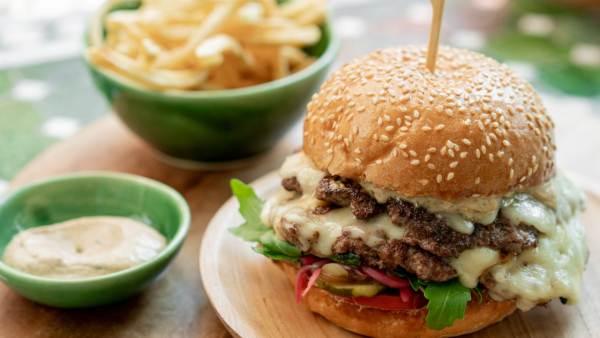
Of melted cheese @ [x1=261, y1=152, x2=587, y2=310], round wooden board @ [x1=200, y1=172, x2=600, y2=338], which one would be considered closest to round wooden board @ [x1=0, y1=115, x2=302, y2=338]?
round wooden board @ [x1=200, y1=172, x2=600, y2=338]

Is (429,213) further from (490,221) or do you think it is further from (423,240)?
(490,221)

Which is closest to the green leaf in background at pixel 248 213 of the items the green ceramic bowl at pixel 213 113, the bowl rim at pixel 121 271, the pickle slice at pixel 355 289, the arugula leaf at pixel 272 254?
the arugula leaf at pixel 272 254

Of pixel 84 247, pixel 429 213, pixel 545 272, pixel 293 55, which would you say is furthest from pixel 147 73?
pixel 545 272

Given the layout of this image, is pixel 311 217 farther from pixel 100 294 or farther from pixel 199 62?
pixel 199 62

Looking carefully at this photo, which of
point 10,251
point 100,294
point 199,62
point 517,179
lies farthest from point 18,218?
point 517,179

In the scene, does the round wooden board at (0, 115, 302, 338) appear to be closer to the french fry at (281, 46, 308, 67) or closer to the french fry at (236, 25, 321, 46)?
the french fry at (281, 46, 308, 67)

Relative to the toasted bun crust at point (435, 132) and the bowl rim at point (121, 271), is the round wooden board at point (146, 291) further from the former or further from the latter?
the toasted bun crust at point (435, 132)
